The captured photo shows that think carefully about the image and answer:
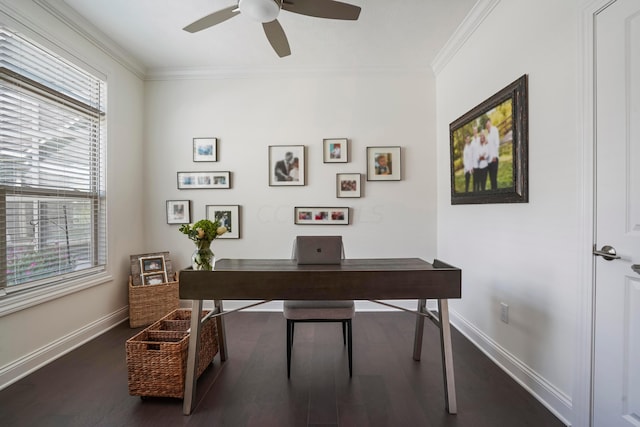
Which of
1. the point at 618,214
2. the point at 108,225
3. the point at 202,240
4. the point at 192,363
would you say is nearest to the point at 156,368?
the point at 192,363

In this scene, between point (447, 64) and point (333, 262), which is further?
point (447, 64)

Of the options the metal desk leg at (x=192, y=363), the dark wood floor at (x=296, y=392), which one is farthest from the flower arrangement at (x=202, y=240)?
the dark wood floor at (x=296, y=392)

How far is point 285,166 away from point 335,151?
60cm

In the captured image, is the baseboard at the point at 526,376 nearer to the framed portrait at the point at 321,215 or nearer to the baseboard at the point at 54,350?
the framed portrait at the point at 321,215

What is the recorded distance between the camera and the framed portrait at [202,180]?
3.07 metres

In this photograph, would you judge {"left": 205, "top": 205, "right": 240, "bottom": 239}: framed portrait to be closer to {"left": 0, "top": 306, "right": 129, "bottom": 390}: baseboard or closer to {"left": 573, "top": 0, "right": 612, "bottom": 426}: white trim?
{"left": 0, "top": 306, "right": 129, "bottom": 390}: baseboard

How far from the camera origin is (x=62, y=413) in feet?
5.06

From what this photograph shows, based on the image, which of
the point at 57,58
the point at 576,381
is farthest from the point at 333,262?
the point at 57,58

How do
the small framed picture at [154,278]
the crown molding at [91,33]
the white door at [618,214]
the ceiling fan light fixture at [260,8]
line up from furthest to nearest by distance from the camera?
1. the small framed picture at [154,278]
2. the crown molding at [91,33]
3. the ceiling fan light fixture at [260,8]
4. the white door at [618,214]

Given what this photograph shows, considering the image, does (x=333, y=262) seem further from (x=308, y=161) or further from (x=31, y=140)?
(x=31, y=140)

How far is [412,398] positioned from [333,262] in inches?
37.9

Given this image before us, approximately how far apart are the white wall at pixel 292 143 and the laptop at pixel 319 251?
4.00ft

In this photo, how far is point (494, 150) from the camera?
2020mm

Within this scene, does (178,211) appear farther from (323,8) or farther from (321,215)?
(323,8)
